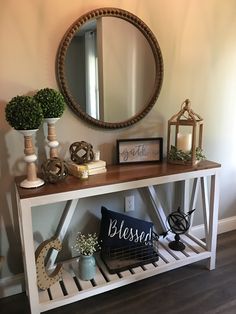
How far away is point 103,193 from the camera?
158 cm

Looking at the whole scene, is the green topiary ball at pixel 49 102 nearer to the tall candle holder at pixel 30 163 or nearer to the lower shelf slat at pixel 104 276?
the tall candle holder at pixel 30 163

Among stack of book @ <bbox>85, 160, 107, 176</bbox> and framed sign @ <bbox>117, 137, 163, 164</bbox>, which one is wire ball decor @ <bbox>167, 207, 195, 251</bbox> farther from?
stack of book @ <bbox>85, 160, 107, 176</bbox>

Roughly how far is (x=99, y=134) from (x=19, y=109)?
632 millimetres

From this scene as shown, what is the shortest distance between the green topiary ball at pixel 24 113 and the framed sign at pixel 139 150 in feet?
2.11

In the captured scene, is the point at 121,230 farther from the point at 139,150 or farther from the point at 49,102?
the point at 49,102

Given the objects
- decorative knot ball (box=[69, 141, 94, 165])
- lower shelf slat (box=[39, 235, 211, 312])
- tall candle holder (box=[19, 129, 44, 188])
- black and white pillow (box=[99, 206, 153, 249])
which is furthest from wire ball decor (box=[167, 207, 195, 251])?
tall candle holder (box=[19, 129, 44, 188])

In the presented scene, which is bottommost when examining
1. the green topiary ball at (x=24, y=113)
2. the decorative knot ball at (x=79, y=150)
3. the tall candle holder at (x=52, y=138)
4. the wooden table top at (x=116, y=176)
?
the wooden table top at (x=116, y=176)

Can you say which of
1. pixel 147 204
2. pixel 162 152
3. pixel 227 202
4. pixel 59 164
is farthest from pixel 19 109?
pixel 227 202

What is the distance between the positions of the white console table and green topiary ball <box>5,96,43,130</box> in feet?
1.10

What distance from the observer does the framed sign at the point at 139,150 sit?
192cm

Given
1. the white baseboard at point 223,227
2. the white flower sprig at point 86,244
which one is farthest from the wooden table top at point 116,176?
the white baseboard at point 223,227

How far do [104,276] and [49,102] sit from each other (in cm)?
112

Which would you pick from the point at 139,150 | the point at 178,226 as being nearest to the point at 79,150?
the point at 139,150

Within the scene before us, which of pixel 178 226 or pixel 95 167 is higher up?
pixel 95 167
